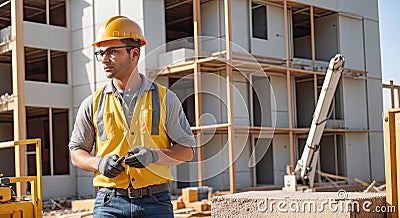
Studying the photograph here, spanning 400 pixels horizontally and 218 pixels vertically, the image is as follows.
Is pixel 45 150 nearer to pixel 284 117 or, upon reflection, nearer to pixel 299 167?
pixel 284 117

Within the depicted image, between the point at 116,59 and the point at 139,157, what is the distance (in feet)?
1.88

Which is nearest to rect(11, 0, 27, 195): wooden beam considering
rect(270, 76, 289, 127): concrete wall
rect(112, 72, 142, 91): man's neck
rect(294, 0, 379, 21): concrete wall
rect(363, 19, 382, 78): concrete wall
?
rect(270, 76, 289, 127): concrete wall

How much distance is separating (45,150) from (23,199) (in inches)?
912

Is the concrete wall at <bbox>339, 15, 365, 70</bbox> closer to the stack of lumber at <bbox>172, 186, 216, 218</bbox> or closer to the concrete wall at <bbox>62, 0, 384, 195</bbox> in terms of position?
the concrete wall at <bbox>62, 0, 384, 195</bbox>

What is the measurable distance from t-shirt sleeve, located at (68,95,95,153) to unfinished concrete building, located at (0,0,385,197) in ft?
49.5

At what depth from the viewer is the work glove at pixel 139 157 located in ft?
10.4

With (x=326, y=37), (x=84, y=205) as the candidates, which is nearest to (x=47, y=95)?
(x=84, y=205)

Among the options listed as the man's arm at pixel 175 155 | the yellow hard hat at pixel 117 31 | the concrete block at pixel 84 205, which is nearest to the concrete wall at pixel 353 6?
the concrete block at pixel 84 205

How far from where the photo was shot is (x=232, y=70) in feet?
68.1

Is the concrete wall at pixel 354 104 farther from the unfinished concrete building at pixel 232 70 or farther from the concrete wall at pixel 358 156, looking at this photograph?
the concrete wall at pixel 358 156

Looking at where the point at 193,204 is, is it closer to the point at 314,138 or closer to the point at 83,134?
the point at 314,138

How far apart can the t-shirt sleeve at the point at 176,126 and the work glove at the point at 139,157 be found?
0.24 metres

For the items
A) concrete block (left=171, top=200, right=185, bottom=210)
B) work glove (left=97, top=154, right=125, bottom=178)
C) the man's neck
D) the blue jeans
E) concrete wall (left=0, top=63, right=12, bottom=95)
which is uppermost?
concrete wall (left=0, top=63, right=12, bottom=95)

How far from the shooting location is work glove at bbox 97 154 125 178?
10.5 ft
